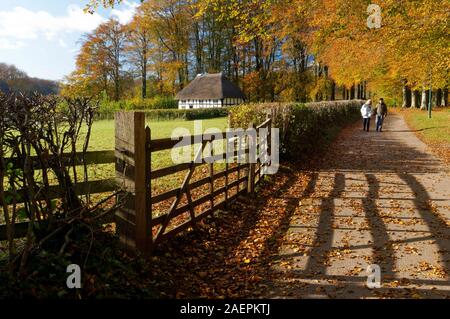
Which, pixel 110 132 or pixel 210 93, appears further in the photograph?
pixel 210 93

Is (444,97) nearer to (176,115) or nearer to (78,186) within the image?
(176,115)

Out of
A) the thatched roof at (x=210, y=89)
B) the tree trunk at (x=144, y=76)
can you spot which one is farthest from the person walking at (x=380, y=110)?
the tree trunk at (x=144, y=76)

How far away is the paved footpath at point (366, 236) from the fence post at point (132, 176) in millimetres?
1720

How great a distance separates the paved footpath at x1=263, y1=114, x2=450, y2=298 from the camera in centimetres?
477

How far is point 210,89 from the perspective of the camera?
5062 cm

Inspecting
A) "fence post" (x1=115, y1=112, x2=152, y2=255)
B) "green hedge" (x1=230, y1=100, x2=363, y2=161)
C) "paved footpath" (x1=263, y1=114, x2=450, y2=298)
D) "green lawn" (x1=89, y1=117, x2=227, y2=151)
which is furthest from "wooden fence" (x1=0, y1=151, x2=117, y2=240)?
"green lawn" (x1=89, y1=117, x2=227, y2=151)

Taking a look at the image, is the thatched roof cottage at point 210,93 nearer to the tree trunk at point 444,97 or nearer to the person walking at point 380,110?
the tree trunk at point 444,97

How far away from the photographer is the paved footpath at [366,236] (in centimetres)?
477

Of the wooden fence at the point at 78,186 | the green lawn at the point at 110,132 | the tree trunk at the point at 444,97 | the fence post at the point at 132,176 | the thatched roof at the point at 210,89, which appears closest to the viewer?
the wooden fence at the point at 78,186

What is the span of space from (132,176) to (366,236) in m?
3.75

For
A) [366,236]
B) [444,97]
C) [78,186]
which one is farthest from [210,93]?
[78,186]

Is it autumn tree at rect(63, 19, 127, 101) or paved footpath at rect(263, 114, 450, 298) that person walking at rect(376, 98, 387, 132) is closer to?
paved footpath at rect(263, 114, 450, 298)

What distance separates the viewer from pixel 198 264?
5.54 meters

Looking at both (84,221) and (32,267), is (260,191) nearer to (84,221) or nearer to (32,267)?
(84,221)
